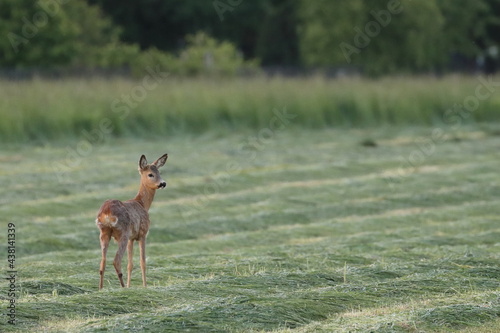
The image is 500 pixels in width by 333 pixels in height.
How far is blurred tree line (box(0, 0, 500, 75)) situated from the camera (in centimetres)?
3803

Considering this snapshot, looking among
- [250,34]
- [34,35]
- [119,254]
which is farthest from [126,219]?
[250,34]

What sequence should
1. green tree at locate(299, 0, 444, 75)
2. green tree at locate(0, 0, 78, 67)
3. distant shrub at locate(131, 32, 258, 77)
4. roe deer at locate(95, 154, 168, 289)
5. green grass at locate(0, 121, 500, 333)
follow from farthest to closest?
green tree at locate(299, 0, 444, 75), green tree at locate(0, 0, 78, 67), distant shrub at locate(131, 32, 258, 77), roe deer at locate(95, 154, 168, 289), green grass at locate(0, 121, 500, 333)

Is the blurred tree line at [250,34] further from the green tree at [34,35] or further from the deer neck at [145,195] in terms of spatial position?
the deer neck at [145,195]

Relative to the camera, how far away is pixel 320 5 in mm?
43844

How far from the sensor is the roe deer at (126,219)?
324 inches

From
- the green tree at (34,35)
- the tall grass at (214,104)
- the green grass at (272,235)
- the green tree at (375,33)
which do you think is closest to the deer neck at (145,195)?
Answer: the green grass at (272,235)

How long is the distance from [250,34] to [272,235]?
4600cm

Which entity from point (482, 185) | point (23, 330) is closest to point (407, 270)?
point (23, 330)

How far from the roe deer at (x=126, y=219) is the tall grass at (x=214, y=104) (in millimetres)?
14095

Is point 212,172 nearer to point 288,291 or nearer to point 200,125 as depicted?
point 200,125

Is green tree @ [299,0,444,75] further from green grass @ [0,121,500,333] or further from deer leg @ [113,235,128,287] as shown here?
deer leg @ [113,235,128,287]

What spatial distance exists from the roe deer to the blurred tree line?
970 inches

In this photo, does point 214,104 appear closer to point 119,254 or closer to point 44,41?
point 44,41

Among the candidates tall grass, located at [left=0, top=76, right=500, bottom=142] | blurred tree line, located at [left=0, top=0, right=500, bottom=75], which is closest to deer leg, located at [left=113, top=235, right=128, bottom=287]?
tall grass, located at [left=0, top=76, right=500, bottom=142]
